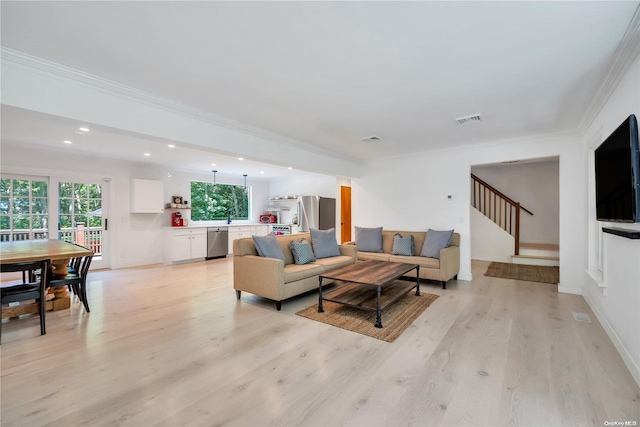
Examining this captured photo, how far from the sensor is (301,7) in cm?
170

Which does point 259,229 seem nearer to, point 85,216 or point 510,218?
point 85,216

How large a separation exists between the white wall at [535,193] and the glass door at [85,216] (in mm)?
9244

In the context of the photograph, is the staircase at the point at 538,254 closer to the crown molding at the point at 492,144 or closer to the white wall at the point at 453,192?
the white wall at the point at 453,192

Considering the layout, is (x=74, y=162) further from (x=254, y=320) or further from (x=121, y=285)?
(x=254, y=320)

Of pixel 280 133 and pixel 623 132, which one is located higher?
pixel 280 133

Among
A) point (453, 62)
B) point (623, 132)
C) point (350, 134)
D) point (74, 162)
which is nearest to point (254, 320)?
point (350, 134)

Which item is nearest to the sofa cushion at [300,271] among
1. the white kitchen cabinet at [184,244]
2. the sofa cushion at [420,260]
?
the sofa cushion at [420,260]

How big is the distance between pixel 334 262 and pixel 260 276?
4.16ft

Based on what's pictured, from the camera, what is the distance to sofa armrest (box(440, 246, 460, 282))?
449 cm

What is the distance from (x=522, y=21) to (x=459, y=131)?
8.21 ft

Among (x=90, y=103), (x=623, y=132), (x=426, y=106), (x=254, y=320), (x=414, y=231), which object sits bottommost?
(x=254, y=320)

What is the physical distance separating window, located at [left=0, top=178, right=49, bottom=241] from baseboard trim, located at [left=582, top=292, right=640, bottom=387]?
27.1ft

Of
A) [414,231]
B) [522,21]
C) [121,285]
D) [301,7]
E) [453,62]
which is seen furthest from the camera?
[414,231]

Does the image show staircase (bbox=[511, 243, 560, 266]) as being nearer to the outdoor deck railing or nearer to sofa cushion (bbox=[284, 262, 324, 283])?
sofa cushion (bbox=[284, 262, 324, 283])
